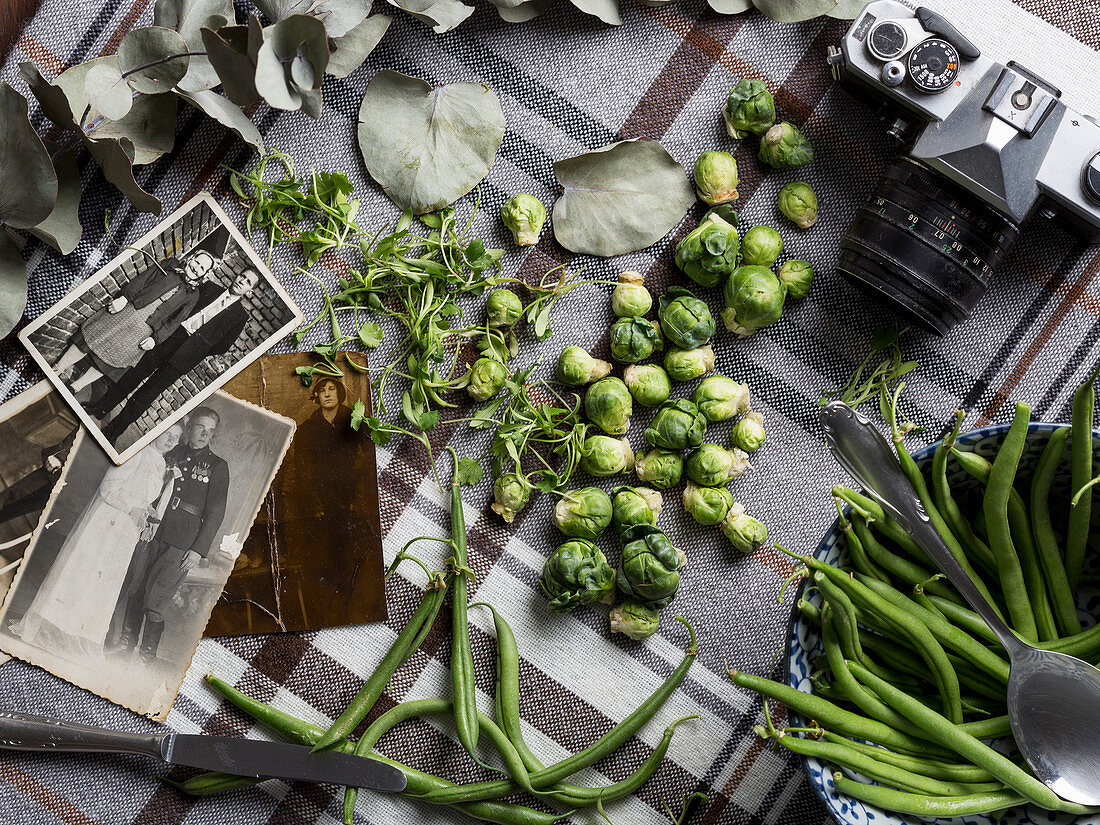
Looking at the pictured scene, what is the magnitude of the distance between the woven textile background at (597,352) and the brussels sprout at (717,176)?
0.04m

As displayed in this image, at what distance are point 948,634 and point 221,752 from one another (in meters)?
0.94

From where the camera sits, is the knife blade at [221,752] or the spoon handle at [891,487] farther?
the knife blade at [221,752]

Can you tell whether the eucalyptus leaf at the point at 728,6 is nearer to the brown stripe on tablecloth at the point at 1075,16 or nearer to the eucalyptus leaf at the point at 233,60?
Answer: the brown stripe on tablecloth at the point at 1075,16

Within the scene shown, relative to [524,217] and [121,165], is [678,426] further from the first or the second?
[121,165]

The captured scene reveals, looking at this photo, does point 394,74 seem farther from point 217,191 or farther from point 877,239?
point 877,239

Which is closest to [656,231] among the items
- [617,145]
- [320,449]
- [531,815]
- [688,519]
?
[617,145]

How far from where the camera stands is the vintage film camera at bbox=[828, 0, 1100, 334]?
0.95 meters

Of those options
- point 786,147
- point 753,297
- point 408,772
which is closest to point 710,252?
point 753,297

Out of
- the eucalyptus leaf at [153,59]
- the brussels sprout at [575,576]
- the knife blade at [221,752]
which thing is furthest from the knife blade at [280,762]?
Result: the eucalyptus leaf at [153,59]

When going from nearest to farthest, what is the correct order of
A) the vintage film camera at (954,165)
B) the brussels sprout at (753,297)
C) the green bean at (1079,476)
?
the green bean at (1079,476)
the vintage film camera at (954,165)
the brussels sprout at (753,297)

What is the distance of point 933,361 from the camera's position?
3.69 ft

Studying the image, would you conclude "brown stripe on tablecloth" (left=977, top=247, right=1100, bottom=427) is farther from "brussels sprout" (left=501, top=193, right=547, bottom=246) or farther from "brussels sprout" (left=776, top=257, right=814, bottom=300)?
"brussels sprout" (left=501, top=193, right=547, bottom=246)

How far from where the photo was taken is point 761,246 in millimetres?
1103

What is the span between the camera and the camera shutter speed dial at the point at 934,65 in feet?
3.17
